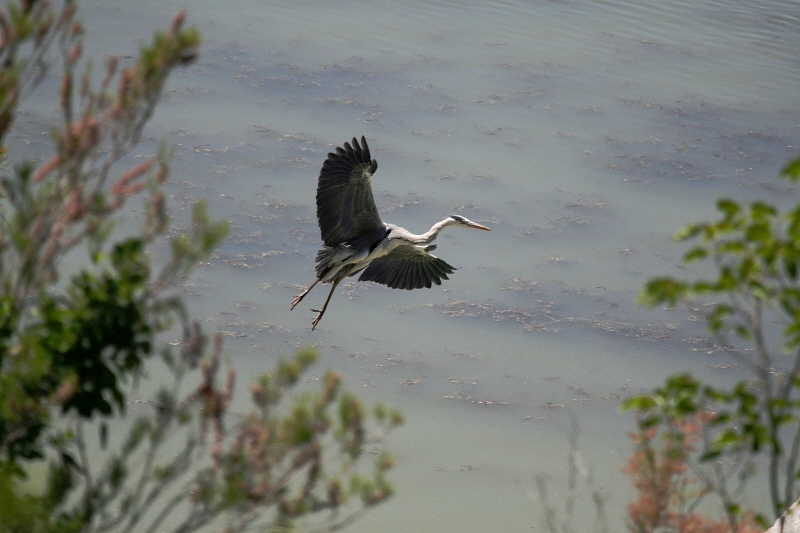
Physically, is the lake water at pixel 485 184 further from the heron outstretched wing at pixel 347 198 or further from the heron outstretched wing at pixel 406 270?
the heron outstretched wing at pixel 347 198

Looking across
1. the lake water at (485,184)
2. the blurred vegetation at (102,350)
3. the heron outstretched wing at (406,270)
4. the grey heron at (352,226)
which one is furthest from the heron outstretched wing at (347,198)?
the blurred vegetation at (102,350)

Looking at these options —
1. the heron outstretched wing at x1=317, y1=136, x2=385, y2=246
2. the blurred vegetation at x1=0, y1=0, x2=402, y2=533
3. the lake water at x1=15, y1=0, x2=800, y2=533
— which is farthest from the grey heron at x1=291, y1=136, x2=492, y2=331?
the blurred vegetation at x1=0, y1=0, x2=402, y2=533

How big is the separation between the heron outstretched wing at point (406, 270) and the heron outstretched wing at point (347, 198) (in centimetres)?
40

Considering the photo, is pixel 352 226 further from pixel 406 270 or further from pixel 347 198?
pixel 406 270

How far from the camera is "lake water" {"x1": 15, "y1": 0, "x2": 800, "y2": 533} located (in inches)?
228

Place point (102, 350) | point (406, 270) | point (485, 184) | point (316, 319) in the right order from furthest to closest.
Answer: point (485, 184) → point (406, 270) → point (316, 319) → point (102, 350)

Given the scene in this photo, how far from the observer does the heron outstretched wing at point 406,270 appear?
19.7 ft

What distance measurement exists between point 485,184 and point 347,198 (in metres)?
2.97

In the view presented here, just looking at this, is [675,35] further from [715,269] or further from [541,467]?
[541,467]

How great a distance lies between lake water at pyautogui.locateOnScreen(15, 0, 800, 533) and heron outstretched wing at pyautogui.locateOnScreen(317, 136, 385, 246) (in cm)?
83

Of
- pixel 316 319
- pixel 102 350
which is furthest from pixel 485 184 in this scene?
pixel 102 350

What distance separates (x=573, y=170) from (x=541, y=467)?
3914mm

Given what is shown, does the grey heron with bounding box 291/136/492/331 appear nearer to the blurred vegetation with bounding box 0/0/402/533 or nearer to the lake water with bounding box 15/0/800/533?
the lake water with bounding box 15/0/800/533

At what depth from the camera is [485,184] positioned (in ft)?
27.4
